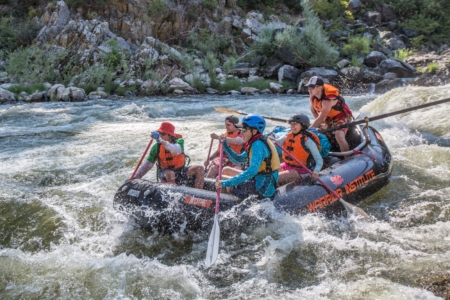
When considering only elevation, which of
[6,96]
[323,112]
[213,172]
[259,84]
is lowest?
[213,172]

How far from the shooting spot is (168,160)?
16.2ft

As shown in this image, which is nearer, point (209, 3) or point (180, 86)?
point (180, 86)

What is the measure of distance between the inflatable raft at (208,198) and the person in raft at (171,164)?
0.63ft

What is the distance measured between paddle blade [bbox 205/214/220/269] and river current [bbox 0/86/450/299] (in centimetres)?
12

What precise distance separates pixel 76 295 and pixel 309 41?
14.4 meters

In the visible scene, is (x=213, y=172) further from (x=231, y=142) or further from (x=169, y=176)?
(x=169, y=176)

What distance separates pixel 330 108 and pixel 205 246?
286 centimetres

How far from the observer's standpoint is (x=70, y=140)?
848 cm

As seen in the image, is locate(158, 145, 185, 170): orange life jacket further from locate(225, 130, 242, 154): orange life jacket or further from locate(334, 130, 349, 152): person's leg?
locate(334, 130, 349, 152): person's leg

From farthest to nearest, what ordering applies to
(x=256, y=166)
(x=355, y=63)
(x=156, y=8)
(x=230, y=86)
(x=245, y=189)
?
(x=156, y=8), (x=355, y=63), (x=230, y=86), (x=245, y=189), (x=256, y=166)

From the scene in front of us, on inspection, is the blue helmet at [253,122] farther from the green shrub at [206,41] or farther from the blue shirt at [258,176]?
the green shrub at [206,41]

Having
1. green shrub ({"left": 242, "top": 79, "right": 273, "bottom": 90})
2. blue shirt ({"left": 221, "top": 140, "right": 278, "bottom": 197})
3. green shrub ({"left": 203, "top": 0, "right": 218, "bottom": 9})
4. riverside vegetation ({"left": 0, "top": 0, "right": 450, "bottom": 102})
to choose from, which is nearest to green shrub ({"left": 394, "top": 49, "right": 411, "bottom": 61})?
riverside vegetation ({"left": 0, "top": 0, "right": 450, "bottom": 102})

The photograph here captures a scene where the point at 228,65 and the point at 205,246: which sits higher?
the point at 228,65

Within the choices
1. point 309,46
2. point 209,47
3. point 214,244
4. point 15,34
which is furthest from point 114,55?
point 214,244
